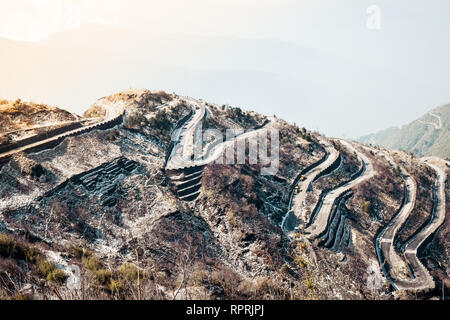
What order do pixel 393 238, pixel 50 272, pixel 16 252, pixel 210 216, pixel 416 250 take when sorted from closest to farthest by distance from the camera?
pixel 50 272, pixel 16 252, pixel 210 216, pixel 416 250, pixel 393 238

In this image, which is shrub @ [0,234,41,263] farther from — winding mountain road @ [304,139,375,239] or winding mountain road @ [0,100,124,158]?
winding mountain road @ [304,139,375,239]

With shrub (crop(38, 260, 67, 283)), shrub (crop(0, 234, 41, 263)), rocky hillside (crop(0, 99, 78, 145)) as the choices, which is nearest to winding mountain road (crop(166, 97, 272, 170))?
rocky hillside (crop(0, 99, 78, 145))

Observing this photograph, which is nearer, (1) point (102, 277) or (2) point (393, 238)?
(1) point (102, 277)

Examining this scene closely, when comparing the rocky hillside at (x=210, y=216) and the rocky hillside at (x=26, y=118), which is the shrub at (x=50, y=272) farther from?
the rocky hillside at (x=26, y=118)

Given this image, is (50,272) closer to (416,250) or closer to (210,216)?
(210,216)

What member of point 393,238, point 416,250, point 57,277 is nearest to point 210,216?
point 57,277

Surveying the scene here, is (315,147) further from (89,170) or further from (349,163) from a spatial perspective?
(89,170)

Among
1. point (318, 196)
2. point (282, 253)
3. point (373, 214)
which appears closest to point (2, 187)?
point (282, 253)

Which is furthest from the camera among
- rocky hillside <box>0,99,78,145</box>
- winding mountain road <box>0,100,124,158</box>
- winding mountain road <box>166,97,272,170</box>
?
winding mountain road <box>166,97,272,170</box>
